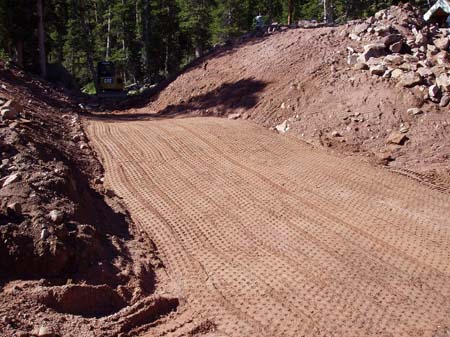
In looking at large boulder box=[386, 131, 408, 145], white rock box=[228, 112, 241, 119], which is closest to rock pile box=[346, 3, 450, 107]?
large boulder box=[386, 131, 408, 145]

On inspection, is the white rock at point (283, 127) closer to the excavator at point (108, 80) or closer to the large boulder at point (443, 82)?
the large boulder at point (443, 82)

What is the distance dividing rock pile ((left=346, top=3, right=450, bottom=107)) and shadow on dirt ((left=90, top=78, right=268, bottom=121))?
367 centimetres

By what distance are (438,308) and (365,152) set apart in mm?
6857

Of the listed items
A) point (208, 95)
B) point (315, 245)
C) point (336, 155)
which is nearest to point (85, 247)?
point (315, 245)

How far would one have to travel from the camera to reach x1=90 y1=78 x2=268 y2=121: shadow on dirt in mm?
16734

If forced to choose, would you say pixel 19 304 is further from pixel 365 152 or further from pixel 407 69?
pixel 407 69

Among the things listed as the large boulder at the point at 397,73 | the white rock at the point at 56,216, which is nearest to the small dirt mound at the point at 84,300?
the white rock at the point at 56,216

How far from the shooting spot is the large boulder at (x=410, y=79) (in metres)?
12.6

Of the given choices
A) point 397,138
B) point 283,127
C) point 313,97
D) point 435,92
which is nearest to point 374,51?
point 313,97

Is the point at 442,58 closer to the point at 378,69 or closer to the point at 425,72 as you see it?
the point at 425,72

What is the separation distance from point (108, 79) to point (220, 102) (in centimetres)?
1563

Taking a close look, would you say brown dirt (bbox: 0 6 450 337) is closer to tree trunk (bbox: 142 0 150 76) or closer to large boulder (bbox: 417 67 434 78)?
large boulder (bbox: 417 67 434 78)

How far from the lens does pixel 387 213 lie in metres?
8.11

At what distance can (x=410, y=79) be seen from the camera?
12.7 meters
